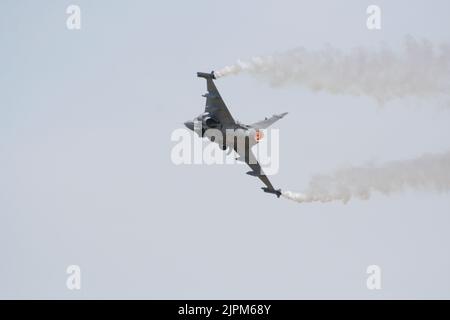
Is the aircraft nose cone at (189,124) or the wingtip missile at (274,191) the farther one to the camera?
the wingtip missile at (274,191)

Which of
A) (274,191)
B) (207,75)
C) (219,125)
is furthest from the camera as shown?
(274,191)

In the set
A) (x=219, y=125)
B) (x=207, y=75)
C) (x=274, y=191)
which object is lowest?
(x=274, y=191)

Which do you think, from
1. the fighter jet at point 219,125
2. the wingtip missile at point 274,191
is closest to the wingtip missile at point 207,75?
the fighter jet at point 219,125

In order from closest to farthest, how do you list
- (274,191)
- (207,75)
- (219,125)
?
(207,75) < (219,125) < (274,191)

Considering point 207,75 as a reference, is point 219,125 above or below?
below

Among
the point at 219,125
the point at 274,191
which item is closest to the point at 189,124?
the point at 219,125

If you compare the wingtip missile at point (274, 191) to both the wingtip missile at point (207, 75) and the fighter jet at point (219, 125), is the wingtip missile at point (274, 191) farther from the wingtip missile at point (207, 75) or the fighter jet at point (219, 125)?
the wingtip missile at point (207, 75)

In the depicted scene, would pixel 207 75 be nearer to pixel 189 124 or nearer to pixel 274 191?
pixel 189 124

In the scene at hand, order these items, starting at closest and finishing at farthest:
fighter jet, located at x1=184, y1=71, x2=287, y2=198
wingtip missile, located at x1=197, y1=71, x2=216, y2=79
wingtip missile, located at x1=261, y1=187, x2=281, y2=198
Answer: wingtip missile, located at x1=197, y1=71, x2=216, y2=79 → fighter jet, located at x1=184, y1=71, x2=287, y2=198 → wingtip missile, located at x1=261, y1=187, x2=281, y2=198

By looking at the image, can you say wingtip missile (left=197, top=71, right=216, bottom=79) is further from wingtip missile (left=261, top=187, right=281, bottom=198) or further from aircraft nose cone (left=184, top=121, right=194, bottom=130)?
wingtip missile (left=261, top=187, right=281, bottom=198)

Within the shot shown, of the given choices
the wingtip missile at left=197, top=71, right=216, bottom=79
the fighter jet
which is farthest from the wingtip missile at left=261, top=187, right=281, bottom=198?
the wingtip missile at left=197, top=71, right=216, bottom=79
